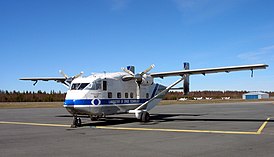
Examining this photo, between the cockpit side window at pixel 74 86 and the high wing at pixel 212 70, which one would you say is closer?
the cockpit side window at pixel 74 86

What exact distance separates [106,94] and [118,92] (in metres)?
1.51

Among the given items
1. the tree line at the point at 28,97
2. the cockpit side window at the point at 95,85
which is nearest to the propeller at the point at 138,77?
the cockpit side window at the point at 95,85

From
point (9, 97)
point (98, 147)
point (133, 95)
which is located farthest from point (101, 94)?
point (9, 97)

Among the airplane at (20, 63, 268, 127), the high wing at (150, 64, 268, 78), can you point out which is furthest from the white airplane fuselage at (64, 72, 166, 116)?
the high wing at (150, 64, 268, 78)

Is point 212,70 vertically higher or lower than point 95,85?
higher

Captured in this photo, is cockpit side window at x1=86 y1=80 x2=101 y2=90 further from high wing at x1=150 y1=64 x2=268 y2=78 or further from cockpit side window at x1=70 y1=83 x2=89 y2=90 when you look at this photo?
Result: high wing at x1=150 y1=64 x2=268 y2=78

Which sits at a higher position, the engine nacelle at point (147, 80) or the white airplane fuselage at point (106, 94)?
the engine nacelle at point (147, 80)

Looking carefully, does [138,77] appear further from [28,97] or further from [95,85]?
[28,97]

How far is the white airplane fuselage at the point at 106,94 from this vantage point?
60.8ft

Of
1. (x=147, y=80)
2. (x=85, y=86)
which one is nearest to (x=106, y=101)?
(x=85, y=86)

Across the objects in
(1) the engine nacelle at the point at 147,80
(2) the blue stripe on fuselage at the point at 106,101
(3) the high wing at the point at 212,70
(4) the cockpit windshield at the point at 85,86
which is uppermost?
(3) the high wing at the point at 212,70

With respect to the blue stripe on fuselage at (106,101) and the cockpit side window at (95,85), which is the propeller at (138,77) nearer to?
the blue stripe on fuselage at (106,101)

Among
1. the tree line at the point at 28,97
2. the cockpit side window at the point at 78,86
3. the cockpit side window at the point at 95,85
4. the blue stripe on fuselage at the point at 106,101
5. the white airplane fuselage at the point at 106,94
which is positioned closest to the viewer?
the blue stripe on fuselage at the point at 106,101

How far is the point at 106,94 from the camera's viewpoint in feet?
67.2
